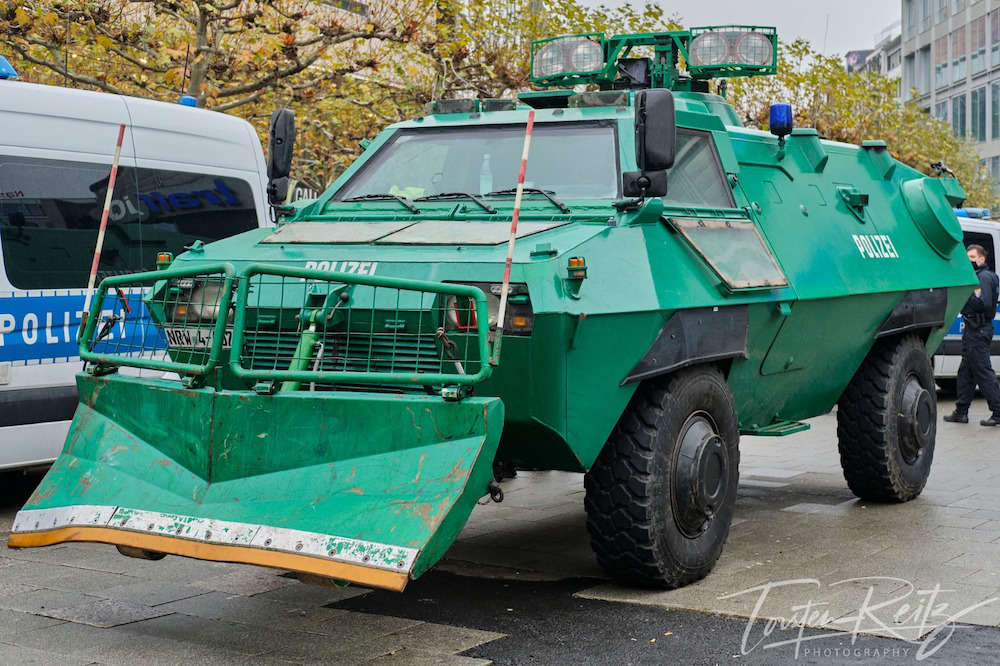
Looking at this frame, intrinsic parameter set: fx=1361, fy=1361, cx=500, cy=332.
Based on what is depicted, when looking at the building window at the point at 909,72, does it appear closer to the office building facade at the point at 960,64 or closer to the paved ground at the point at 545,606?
the office building facade at the point at 960,64

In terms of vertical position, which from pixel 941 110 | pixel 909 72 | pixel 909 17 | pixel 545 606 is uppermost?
pixel 909 17

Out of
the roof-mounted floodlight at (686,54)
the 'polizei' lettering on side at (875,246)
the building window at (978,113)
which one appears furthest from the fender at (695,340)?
the building window at (978,113)

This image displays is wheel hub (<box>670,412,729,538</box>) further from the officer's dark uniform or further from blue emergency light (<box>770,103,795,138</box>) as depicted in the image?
the officer's dark uniform

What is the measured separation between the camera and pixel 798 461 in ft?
34.7

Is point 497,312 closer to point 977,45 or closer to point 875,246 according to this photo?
point 875,246

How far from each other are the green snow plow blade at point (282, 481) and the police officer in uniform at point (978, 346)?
31.5 ft

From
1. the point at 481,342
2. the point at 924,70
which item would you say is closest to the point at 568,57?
the point at 481,342

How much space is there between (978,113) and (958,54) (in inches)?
141

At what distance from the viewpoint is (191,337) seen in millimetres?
5672

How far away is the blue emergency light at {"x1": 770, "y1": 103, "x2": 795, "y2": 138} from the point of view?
25.1ft

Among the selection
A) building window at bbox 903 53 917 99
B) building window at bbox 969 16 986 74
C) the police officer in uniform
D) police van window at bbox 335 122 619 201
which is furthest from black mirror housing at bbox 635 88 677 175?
building window at bbox 903 53 917 99

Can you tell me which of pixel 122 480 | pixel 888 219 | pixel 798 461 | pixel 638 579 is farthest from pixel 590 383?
pixel 798 461

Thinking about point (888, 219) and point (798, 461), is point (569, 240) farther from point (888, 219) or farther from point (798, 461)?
point (798, 461)

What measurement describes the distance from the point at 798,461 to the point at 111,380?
6.51m
